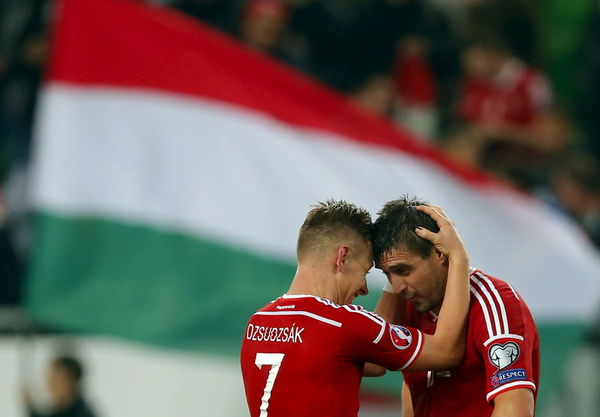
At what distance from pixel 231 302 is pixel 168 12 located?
120 inches

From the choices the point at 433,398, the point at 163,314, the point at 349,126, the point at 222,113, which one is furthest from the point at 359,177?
the point at 433,398

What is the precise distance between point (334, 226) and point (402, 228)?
10.3 inches

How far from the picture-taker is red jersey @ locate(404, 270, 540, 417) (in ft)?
14.4

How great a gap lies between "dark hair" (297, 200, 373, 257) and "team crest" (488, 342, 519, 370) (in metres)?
0.63

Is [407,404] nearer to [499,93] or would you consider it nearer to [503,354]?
[503,354]

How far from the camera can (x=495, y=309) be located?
4.51 m

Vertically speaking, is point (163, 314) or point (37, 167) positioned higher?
point (37, 167)

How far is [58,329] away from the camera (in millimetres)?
9250

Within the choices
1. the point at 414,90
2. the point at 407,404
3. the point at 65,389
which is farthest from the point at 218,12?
the point at 407,404

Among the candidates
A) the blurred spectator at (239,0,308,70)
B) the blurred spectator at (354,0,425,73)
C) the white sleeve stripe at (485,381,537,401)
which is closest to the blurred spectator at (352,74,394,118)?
the blurred spectator at (354,0,425,73)

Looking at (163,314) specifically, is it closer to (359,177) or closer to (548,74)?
(359,177)

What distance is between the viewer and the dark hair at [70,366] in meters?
9.20

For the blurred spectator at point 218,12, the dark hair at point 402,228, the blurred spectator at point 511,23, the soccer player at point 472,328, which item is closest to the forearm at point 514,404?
the soccer player at point 472,328

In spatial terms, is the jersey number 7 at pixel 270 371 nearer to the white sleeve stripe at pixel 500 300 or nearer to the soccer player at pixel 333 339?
the soccer player at pixel 333 339
